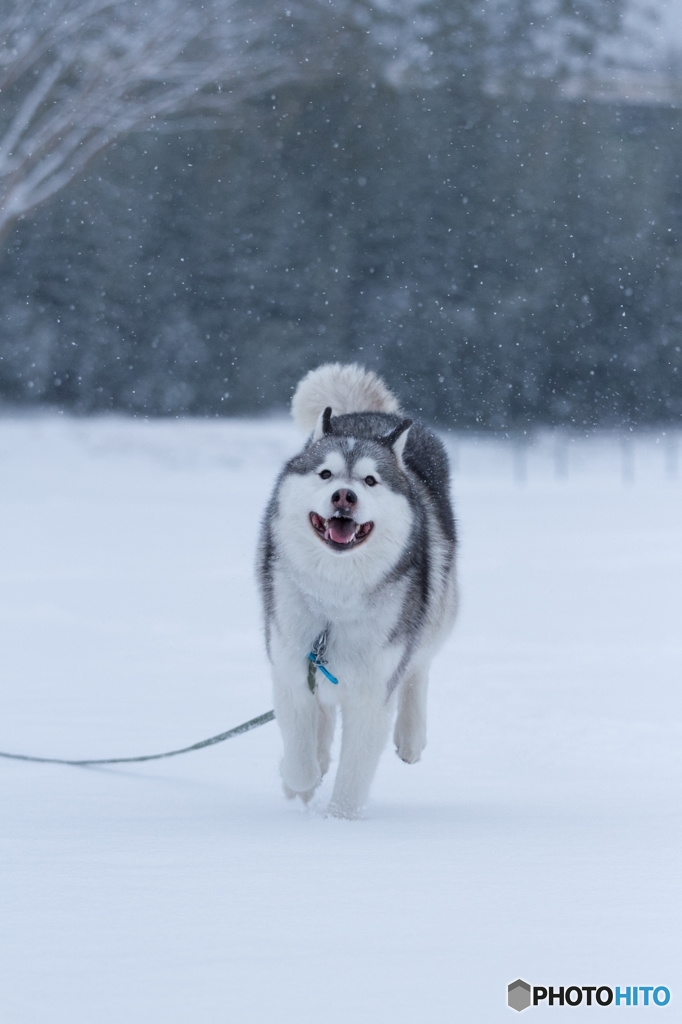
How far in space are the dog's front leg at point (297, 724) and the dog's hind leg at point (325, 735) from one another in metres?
0.38

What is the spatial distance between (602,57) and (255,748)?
21.0m

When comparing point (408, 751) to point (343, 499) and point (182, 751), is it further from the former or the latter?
point (343, 499)

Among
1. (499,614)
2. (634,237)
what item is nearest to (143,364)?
(634,237)

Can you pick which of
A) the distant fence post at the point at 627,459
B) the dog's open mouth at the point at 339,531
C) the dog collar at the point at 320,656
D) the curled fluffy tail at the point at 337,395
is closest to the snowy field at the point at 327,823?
the dog collar at the point at 320,656

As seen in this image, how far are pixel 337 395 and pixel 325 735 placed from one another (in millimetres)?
1190

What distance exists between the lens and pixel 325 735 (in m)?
3.91

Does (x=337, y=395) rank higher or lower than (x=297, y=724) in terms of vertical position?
higher

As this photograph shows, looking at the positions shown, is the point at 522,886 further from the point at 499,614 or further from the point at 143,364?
the point at 143,364

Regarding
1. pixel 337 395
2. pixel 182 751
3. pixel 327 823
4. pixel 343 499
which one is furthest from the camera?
pixel 337 395

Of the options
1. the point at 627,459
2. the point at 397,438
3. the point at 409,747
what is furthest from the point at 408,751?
the point at 627,459

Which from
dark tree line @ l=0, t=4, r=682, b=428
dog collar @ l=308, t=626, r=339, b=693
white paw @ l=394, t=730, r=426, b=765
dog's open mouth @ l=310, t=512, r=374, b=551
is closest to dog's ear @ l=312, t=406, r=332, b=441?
dog's open mouth @ l=310, t=512, r=374, b=551

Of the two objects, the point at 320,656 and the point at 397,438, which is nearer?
the point at 320,656

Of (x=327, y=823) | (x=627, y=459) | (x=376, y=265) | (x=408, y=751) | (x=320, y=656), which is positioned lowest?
(x=327, y=823)

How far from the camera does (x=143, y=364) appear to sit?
2358cm
